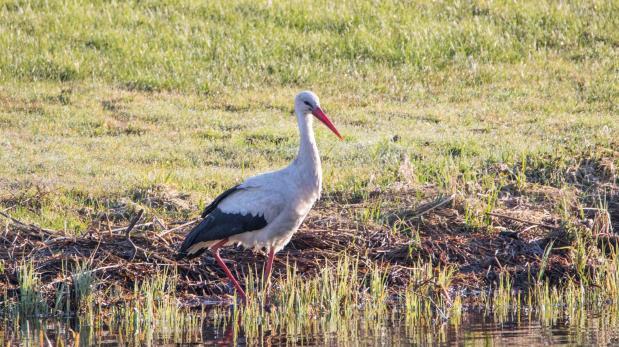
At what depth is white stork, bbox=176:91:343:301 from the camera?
379 inches

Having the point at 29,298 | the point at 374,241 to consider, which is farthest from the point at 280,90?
the point at 29,298

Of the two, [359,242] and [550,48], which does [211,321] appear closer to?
[359,242]

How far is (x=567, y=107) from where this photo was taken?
15789mm

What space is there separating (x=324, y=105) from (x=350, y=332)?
7883 millimetres

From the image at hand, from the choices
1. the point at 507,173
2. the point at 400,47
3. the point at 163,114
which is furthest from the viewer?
the point at 400,47

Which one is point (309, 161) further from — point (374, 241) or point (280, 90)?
point (280, 90)

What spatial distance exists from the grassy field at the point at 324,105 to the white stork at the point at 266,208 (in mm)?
1236

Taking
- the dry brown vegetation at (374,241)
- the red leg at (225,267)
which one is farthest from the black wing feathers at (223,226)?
the dry brown vegetation at (374,241)

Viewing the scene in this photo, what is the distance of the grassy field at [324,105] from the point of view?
38.7 feet

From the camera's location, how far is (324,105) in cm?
1606

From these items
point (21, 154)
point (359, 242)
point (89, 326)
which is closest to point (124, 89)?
point (21, 154)

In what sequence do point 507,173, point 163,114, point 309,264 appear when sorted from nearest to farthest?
point 309,264, point 507,173, point 163,114

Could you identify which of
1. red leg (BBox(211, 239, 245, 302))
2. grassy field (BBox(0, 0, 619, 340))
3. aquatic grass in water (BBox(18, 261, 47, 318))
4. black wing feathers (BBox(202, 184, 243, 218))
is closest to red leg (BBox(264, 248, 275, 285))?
red leg (BBox(211, 239, 245, 302))

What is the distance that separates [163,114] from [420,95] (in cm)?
344
